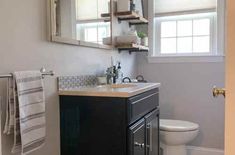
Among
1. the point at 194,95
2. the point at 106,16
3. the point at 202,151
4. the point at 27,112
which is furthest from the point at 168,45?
the point at 27,112

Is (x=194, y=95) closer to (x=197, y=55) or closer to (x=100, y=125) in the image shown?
(x=197, y=55)

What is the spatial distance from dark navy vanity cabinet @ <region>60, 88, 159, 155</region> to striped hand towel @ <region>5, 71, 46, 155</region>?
1.02 feet

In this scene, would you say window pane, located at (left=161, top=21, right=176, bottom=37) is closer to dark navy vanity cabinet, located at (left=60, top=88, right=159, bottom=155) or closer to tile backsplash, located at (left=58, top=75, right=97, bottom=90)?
tile backsplash, located at (left=58, top=75, right=97, bottom=90)

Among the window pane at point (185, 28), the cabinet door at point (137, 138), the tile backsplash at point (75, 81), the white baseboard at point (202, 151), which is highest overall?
the window pane at point (185, 28)

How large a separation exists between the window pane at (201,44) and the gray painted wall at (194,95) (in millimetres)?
175

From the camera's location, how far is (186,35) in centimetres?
312

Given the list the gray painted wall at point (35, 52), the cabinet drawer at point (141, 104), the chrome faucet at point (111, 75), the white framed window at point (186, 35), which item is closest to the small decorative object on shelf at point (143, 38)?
the white framed window at point (186, 35)

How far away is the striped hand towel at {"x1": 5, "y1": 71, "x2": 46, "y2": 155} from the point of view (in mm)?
1262

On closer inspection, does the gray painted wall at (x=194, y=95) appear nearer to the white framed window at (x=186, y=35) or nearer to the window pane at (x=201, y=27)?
the white framed window at (x=186, y=35)

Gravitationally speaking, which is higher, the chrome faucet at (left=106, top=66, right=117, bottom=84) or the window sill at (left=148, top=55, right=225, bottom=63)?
the window sill at (left=148, top=55, right=225, bottom=63)

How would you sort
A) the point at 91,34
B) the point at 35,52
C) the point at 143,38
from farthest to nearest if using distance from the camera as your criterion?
the point at 143,38 < the point at 91,34 < the point at 35,52

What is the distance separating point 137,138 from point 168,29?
71.9 inches

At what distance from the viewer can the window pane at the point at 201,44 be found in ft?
9.96

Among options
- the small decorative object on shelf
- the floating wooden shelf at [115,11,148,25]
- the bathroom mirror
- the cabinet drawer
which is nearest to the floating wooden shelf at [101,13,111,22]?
the bathroom mirror
